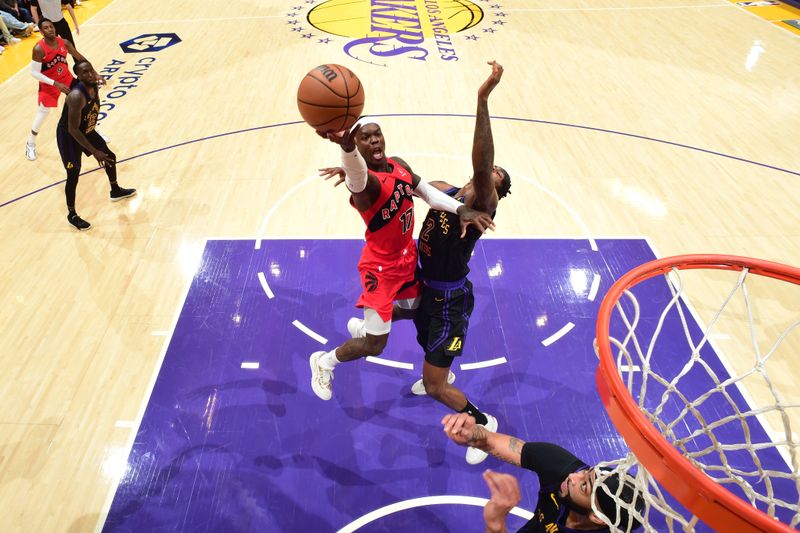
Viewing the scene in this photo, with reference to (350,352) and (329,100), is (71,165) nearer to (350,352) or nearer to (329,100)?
(350,352)

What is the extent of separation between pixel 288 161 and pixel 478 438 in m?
5.20

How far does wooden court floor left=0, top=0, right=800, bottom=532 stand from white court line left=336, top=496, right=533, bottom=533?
5.56ft

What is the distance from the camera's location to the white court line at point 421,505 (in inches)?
139

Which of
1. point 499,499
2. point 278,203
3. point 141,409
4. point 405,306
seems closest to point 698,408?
point 405,306

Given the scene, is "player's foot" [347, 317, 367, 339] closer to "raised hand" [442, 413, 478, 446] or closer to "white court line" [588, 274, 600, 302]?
"raised hand" [442, 413, 478, 446]

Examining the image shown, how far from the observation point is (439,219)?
356 cm

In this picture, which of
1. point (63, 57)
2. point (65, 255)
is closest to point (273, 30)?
point (63, 57)

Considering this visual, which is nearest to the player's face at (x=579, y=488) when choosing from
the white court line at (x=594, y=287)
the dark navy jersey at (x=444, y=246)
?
the dark navy jersey at (x=444, y=246)

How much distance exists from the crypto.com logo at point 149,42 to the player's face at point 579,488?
10387 millimetres

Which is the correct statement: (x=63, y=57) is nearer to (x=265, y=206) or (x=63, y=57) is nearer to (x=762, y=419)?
(x=265, y=206)

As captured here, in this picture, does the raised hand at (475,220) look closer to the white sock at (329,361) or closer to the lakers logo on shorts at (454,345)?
the lakers logo on shorts at (454,345)

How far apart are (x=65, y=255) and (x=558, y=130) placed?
6262 millimetres

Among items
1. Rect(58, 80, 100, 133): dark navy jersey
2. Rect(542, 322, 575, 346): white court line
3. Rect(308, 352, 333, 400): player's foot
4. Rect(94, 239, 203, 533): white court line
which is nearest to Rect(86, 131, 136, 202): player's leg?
Rect(58, 80, 100, 133): dark navy jersey

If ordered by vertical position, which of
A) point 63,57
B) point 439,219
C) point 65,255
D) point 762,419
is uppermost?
point 439,219
